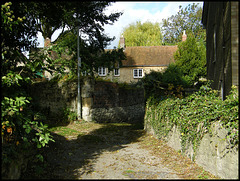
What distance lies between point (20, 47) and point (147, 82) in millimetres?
7061

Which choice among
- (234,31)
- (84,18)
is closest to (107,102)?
(84,18)

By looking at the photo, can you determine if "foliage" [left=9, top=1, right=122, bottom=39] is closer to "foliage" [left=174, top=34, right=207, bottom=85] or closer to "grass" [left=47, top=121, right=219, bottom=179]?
"grass" [left=47, top=121, right=219, bottom=179]

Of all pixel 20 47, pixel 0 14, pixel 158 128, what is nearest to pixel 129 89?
pixel 158 128

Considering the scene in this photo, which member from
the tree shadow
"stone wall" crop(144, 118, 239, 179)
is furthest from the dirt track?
"stone wall" crop(144, 118, 239, 179)

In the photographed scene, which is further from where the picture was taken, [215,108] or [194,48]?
[194,48]

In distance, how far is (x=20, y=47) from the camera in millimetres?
5641

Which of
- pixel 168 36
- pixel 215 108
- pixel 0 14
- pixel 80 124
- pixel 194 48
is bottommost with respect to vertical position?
pixel 80 124

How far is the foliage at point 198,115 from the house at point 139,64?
26.1m

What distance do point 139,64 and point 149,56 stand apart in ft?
7.33

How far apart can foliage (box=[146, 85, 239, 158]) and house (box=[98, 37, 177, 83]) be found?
26062mm

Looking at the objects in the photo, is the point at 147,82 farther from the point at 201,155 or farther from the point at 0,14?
the point at 0,14

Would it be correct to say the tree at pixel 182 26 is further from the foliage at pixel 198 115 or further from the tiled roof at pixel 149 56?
the foliage at pixel 198 115

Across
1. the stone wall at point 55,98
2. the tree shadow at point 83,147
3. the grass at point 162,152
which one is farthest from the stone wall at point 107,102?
the tree shadow at point 83,147

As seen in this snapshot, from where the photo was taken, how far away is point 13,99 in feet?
→ 14.4
